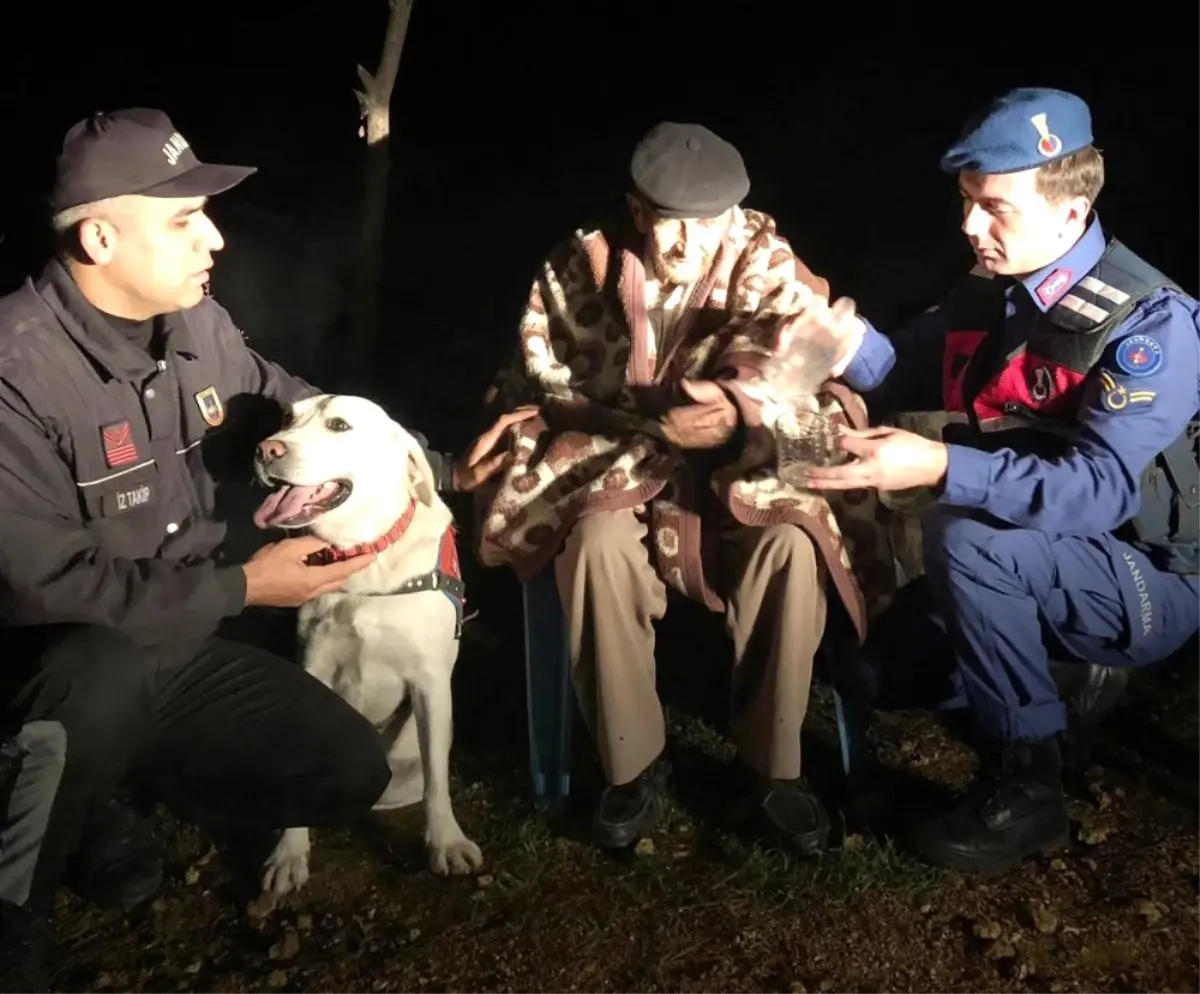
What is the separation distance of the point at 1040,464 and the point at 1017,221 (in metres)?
0.59

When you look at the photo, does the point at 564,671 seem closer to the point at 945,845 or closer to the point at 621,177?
the point at 945,845

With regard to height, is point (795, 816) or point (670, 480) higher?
point (670, 480)

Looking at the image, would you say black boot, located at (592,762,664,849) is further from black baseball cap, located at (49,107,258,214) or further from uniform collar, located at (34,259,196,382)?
black baseball cap, located at (49,107,258,214)

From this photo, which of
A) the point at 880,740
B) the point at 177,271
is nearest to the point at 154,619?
the point at 177,271

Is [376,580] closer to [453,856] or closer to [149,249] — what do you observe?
[453,856]

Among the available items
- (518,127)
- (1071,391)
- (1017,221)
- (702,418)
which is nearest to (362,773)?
(702,418)

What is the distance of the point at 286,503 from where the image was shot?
9.29ft

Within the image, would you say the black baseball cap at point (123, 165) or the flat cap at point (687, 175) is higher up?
the black baseball cap at point (123, 165)

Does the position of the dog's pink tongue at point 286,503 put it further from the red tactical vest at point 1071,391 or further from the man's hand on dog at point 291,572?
the red tactical vest at point 1071,391

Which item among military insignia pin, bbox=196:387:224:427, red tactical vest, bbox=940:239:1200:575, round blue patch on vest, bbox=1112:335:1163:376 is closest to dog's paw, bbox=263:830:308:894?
military insignia pin, bbox=196:387:224:427

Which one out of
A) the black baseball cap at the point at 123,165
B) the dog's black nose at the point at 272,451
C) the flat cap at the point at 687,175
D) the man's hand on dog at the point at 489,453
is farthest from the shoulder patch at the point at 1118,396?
the black baseball cap at the point at 123,165

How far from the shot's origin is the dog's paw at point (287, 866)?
3021 mm

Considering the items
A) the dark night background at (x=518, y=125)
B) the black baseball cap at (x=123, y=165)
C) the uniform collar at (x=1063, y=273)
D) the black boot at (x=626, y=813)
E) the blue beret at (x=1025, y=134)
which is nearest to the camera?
the black baseball cap at (x=123, y=165)

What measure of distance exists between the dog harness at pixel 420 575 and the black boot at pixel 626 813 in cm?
59
